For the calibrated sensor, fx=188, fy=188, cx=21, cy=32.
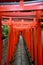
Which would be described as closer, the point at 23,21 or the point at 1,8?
the point at 1,8

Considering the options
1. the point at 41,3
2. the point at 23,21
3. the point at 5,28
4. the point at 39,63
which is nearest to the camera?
the point at 41,3

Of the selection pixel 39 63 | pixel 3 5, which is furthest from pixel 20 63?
pixel 3 5

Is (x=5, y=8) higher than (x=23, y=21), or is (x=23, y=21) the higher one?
(x=5, y=8)

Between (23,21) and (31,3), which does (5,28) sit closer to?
(23,21)

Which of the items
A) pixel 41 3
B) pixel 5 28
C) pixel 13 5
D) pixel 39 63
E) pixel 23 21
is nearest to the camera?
pixel 41 3

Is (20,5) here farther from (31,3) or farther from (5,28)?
(5,28)

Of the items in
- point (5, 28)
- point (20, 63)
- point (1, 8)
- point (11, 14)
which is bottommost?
point (20, 63)

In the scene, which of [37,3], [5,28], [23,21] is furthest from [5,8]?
[23,21]

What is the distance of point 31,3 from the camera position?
427 cm

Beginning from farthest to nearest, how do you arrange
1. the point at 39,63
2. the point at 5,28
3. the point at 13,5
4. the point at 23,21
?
the point at 23,21 < the point at 5,28 < the point at 39,63 < the point at 13,5

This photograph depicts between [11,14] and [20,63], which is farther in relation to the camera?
[20,63]

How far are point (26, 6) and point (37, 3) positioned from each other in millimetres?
256

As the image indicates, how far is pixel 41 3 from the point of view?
410cm

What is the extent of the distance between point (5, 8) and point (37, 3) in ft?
2.63
